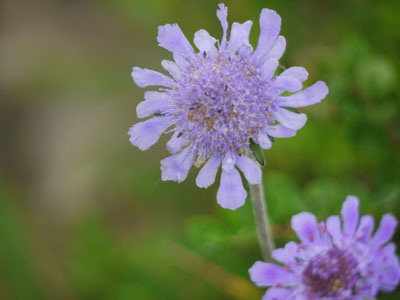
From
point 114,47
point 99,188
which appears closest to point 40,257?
point 99,188

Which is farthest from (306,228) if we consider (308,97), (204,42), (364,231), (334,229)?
(204,42)

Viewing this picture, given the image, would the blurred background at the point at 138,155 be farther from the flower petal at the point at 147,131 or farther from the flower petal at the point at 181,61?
the flower petal at the point at 181,61

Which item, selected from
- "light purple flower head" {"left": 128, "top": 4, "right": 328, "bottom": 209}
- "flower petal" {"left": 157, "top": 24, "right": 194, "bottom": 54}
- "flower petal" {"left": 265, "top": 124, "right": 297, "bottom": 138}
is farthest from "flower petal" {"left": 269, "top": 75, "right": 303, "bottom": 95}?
"flower petal" {"left": 157, "top": 24, "right": 194, "bottom": 54}

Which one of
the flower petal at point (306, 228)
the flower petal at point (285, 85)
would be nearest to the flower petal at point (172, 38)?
the flower petal at point (285, 85)

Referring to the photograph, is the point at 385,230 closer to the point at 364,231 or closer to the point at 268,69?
the point at 364,231

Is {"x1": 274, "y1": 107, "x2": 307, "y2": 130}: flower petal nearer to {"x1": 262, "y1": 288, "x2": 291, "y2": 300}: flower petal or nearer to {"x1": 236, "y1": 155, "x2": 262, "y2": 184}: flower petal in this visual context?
{"x1": 236, "y1": 155, "x2": 262, "y2": 184}: flower petal
